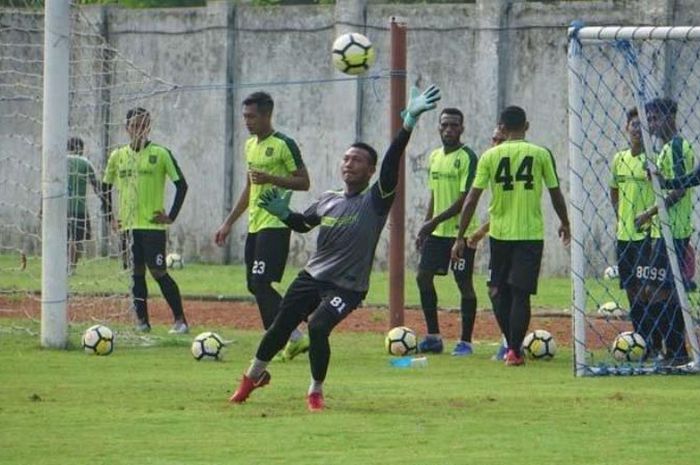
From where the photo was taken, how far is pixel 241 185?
2927cm

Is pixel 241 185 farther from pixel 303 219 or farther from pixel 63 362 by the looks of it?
pixel 303 219

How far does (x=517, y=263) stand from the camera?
15805 mm

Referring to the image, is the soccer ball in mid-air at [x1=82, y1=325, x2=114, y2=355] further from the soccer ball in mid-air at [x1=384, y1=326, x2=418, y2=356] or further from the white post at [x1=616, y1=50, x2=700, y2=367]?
the white post at [x1=616, y1=50, x2=700, y2=367]

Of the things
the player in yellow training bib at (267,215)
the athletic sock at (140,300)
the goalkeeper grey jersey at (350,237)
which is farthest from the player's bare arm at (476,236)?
the goalkeeper grey jersey at (350,237)

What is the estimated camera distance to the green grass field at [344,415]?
1050cm

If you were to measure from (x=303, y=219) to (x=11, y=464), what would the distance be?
3.38 metres

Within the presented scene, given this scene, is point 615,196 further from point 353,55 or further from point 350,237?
point 350,237

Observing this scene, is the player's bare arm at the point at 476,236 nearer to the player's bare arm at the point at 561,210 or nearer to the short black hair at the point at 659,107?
the player's bare arm at the point at 561,210

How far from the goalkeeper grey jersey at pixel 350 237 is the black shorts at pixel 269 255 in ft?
10.3

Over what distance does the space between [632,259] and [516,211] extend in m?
1.25

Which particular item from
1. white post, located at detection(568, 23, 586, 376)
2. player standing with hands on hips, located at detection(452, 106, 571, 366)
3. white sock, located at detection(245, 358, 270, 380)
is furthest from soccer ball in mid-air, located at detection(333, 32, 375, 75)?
white sock, located at detection(245, 358, 270, 380)

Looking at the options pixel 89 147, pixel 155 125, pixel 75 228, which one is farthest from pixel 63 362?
pixel 155 125

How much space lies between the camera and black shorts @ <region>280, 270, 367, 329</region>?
12.6 m

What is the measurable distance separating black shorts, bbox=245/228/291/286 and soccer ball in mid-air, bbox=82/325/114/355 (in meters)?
1.51
